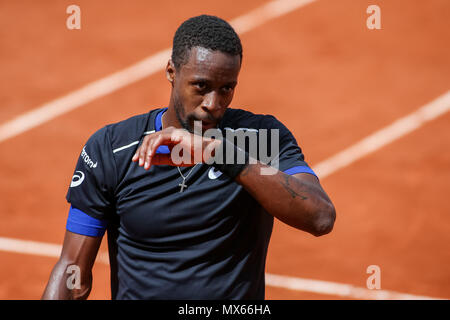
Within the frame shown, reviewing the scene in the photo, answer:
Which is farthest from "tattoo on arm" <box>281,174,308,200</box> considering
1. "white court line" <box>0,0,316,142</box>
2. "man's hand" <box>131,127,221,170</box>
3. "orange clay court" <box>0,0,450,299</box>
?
"white court line" <box>0,0,316,142</box>

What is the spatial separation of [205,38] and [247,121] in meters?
0.54

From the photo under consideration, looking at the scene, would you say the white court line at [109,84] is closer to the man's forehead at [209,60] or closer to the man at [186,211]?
the man at [186,211]

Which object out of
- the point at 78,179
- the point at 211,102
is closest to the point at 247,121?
the point at 211,102

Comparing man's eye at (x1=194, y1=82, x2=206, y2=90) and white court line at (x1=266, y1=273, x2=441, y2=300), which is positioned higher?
man's eye at (x1=194, y1=82, x2=206, y2=90)

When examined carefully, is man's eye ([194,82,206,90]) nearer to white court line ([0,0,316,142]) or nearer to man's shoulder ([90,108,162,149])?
man's shoulder ([90,108,162,149])

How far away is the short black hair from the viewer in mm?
3176

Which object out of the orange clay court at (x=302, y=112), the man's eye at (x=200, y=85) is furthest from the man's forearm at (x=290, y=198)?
the orange clay court at (x=302, y=112)

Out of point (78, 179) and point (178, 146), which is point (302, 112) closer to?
point (78, 179)

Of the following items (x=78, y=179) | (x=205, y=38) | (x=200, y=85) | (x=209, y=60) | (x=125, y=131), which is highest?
(x=205, y=38)

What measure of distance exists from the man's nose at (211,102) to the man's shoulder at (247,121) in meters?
0.31

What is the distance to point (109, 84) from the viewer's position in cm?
1062

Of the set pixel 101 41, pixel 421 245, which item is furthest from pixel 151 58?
pixel 421 245

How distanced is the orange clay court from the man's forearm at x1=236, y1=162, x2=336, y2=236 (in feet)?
13.2

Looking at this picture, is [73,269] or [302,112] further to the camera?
[302,112]
